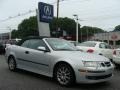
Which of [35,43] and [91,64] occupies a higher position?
[35,43]

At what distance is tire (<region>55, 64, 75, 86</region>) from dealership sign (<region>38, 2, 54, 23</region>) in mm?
8671

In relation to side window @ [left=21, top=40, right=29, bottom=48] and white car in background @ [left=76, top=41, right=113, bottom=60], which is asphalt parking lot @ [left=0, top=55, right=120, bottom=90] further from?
white car in background @ [left=76, top=41, right=113, bottom=60]

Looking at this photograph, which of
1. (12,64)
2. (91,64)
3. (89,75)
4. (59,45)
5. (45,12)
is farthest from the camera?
(45,12)

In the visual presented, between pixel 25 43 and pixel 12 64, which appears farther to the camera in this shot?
pixel 12 64

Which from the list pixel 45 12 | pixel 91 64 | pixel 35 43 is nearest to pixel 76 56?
pixel 91 64

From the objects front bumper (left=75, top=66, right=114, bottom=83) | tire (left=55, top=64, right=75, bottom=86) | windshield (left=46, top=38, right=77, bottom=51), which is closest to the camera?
front bumper (left=75, top=66, right=114, bottom=83)

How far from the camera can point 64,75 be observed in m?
7.23

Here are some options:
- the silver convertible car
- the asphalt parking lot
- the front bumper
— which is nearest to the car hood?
the silver convertible car

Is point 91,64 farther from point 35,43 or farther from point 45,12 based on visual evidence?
point 45,12

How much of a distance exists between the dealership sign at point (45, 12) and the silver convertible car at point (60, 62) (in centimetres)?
641

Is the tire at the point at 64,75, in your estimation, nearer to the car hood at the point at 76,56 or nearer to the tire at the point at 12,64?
the car hood at the point at 76,56

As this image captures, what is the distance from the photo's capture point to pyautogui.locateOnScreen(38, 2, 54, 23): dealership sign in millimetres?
15609

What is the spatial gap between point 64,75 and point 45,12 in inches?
367

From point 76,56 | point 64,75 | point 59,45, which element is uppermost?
point 59,45
